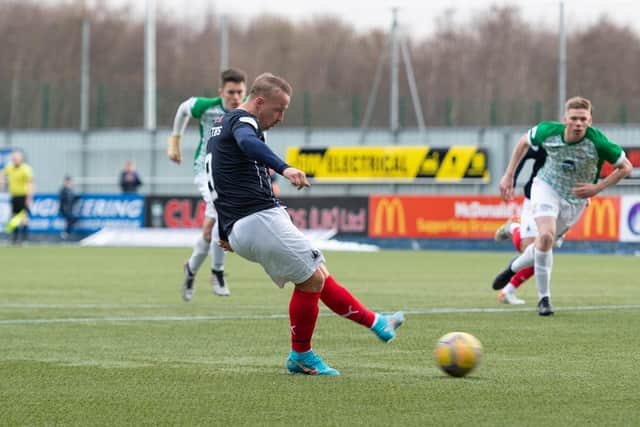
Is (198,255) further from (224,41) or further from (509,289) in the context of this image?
(224,41)

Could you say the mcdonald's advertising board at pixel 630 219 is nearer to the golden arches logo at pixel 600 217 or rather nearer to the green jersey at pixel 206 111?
the golden arches logo at pixel 600 217

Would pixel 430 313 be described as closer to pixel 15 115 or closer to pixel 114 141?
pixel 114 141

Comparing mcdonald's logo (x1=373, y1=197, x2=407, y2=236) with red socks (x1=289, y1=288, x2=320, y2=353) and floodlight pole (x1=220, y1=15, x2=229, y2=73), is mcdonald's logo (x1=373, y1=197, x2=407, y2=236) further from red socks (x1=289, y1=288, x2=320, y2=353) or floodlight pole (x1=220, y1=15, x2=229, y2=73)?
red socks (x1=289, y1=288, x2=320, y2=353)

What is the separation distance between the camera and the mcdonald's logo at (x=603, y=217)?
87.5 feet

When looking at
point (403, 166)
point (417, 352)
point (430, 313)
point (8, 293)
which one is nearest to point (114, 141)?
point (403, 166)

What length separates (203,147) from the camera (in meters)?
13.3

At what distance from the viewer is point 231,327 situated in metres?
10.0

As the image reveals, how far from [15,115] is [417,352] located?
1399 inches

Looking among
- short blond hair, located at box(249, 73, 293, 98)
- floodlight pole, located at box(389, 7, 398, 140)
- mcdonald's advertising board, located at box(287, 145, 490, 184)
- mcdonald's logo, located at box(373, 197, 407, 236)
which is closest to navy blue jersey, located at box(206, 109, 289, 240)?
short blond hair, located at box(249, 73, 293, 98)

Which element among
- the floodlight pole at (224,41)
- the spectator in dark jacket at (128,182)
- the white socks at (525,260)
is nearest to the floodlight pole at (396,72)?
the floodlight pole at (224,41)

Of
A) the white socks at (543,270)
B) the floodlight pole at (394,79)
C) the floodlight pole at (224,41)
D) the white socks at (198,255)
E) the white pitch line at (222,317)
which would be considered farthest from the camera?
the floodlight pole at (224,41)

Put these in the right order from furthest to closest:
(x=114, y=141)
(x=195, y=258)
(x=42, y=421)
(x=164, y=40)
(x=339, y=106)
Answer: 1. (x=164, y=40)
2. (x=114, y=141)
3. (x=339, y=106)
4. (x=195, y=258)
5. (x=42, y=421)

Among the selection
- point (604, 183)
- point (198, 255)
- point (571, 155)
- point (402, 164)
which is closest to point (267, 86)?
point (604, 183)

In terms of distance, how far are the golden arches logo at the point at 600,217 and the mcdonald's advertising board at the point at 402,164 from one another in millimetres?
7385
